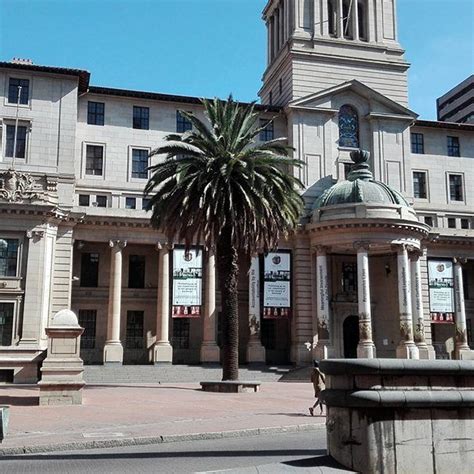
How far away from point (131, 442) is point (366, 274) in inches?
1243

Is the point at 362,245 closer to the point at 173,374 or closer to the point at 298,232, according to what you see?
the point at 298,232

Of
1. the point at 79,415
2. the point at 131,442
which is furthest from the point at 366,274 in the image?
the point at 131,442

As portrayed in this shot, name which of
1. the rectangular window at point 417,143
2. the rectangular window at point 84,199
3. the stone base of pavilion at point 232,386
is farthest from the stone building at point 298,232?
the stone base of pavilion at point 232,386

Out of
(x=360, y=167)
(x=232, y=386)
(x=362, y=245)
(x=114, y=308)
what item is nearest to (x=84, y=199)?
(x=114, y=308)

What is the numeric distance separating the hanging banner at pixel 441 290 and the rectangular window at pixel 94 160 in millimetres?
27194

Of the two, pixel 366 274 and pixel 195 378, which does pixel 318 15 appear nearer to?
pixel 366 274

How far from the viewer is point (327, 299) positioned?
45.2 metres

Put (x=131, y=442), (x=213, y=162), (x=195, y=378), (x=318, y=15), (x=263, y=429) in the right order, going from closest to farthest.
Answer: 1. (x=131, y=442)
2. (x=263, y=429)
3. (x=213, y=162)
4. (x=195, y=378)
5. (x=318, y=15)

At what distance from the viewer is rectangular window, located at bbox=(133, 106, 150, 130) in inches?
1932

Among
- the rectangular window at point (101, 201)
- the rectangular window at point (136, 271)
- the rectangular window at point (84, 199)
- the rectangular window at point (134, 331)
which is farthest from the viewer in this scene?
the rectangular window at point (136, 271)

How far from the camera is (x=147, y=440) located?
572 inches

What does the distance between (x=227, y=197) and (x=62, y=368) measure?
501 inches

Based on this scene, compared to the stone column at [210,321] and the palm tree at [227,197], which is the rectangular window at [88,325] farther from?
the palm tree at [227,197]

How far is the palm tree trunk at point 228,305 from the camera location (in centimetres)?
3116
